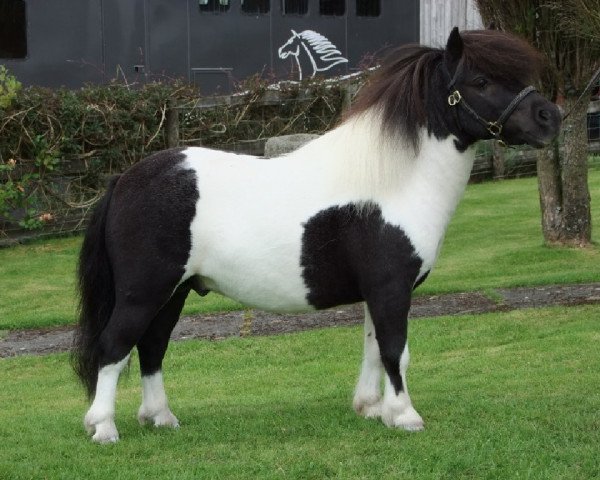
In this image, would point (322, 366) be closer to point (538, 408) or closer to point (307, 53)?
point (538, 408)

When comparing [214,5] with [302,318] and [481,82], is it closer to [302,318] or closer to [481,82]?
[302,318]

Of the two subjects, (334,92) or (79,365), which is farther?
(334,92)

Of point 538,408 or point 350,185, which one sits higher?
point 350,185

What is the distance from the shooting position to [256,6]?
17.0 m

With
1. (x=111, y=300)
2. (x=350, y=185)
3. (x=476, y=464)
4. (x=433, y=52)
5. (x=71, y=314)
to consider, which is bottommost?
(x=71, y=314)

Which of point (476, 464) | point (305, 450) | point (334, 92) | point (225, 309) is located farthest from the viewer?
point (334, 92)

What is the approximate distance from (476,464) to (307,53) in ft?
44.9

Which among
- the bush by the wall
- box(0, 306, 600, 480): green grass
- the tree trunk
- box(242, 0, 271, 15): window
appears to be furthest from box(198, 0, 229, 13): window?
box(0, 306, 600, 480): green grass

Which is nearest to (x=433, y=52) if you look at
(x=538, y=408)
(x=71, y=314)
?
(x=538, y=408)

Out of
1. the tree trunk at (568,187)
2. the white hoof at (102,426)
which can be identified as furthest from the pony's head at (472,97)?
the tree trunk at (568,187)

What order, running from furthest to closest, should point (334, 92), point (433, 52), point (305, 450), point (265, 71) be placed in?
1. point (265, 71)
2. point (334, 92)
3. point (433, 52)
4. point (305, 450)

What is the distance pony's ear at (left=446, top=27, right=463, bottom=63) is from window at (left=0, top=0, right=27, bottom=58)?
1083 cm

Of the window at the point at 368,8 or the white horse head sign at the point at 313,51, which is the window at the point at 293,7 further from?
the window at the point at 368,8

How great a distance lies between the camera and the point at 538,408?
5.58 m
